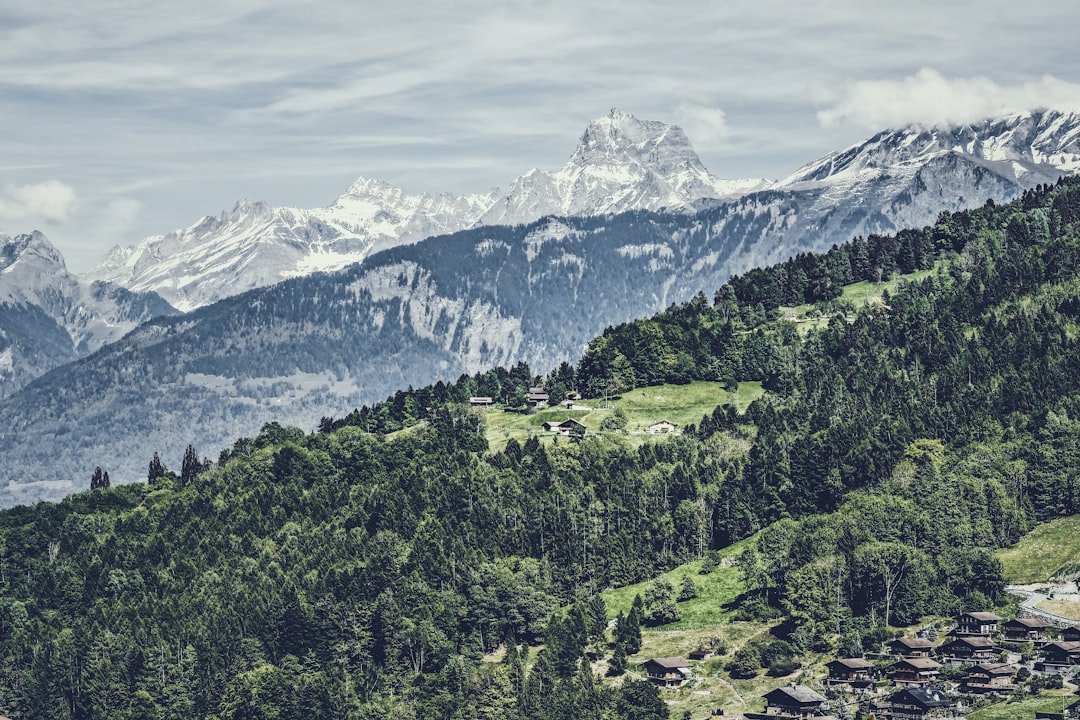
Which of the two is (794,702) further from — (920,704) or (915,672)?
(915,672)

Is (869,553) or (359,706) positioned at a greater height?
(869,553)

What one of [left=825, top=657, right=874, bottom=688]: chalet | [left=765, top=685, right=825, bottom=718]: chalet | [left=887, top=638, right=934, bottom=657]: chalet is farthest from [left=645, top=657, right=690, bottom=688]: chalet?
[left=887, top=638, right=934, bottom=657]: chalet

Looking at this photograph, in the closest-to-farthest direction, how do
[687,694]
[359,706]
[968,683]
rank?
1. [968,683]
2. [687,694]
3. [359,706]

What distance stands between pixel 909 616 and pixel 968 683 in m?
24.4

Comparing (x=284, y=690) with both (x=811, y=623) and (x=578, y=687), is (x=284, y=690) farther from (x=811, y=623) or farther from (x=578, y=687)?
(x=811, y=623)

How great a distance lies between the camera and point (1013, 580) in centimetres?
19600

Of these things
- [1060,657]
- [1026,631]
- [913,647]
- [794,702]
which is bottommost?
[794,702]

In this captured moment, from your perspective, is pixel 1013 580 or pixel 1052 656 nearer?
pixel 1052 656

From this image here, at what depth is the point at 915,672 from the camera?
171m

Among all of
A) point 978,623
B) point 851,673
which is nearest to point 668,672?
point 851,673

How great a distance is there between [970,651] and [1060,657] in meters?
9.06

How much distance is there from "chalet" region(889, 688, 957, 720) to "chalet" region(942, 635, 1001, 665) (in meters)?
10.1

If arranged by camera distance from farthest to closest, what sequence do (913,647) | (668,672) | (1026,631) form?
(668,672) < (1026,631) < (913,647)

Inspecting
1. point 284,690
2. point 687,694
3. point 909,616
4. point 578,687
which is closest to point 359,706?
point 284,690
